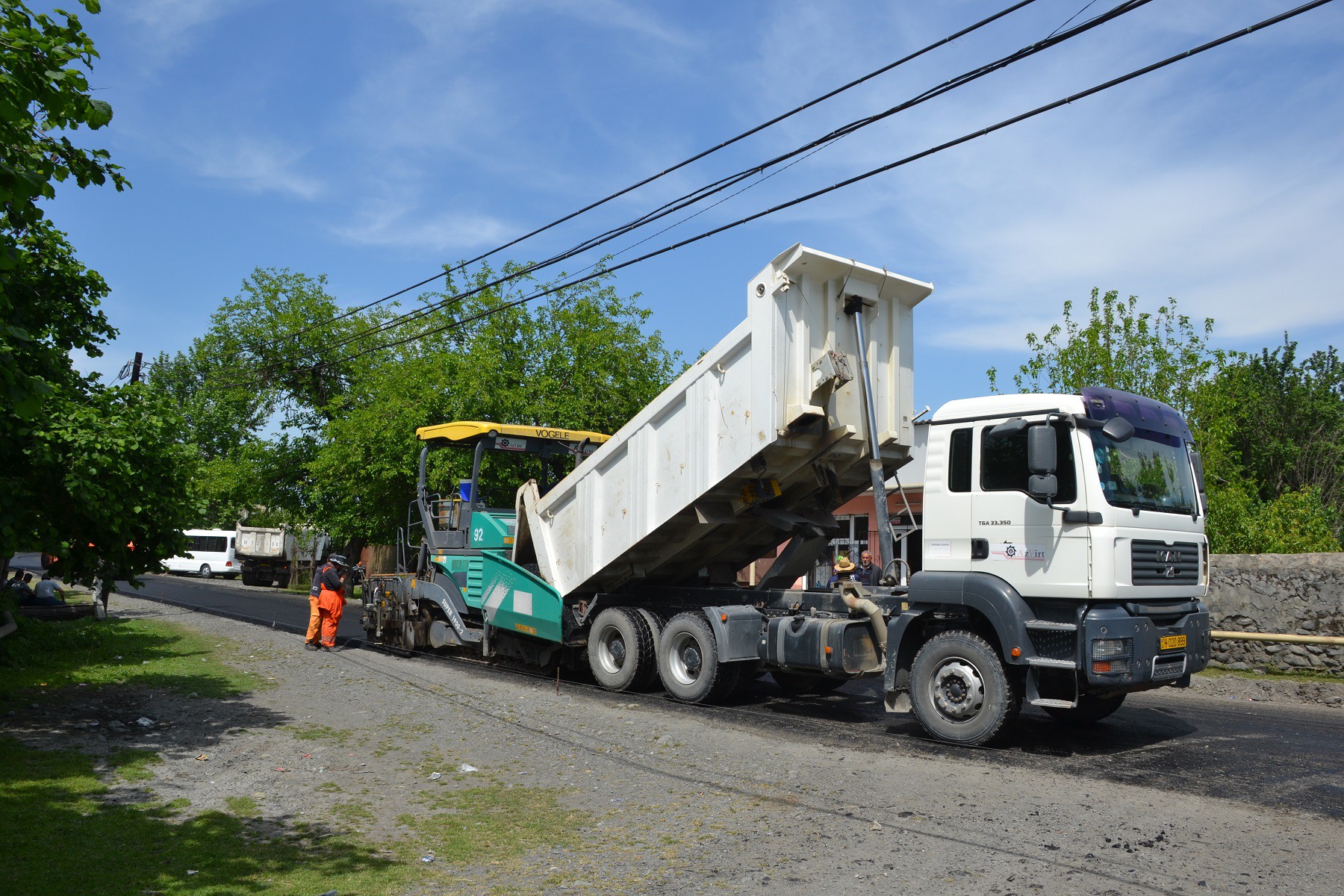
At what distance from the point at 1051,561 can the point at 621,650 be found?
5134 mm

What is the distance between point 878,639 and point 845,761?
1.75 metres

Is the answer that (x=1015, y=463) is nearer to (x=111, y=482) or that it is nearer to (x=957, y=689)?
(x=957, y=689)

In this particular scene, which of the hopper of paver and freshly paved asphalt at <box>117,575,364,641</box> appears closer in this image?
the hopper of paver

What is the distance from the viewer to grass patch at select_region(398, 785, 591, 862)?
5.39m

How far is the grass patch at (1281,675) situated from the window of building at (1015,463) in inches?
254

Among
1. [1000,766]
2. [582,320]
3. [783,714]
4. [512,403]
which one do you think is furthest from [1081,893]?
[582,320]

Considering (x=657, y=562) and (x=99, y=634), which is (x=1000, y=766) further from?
(x=99, y=634)

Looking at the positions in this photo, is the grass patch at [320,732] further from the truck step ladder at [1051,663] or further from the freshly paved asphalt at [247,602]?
the freshly paved asphalt at [247,602]

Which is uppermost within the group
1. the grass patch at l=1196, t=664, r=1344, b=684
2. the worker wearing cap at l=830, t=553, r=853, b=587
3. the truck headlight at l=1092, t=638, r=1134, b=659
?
the worker wearing cap at l=830, t=553, r=853, b=587

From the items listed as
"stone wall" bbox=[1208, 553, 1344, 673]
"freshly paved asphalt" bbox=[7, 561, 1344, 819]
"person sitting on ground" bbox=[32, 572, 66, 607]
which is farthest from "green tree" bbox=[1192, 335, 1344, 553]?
"person sitting on ground" bbox=[32, 572, 66, 607]

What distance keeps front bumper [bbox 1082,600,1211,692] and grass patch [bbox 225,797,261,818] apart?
5.66 m

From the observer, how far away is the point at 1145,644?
7.61 m

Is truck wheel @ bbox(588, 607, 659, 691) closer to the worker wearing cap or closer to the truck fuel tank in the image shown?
the truck fuel tank

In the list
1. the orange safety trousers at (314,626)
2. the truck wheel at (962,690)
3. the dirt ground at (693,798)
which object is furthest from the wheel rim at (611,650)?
the orange safety trousers at (314,626)
